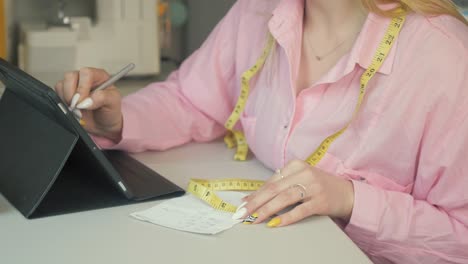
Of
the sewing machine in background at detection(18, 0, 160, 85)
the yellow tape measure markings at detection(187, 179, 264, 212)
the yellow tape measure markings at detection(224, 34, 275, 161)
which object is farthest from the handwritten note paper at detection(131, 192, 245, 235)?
the sewing machine in background at detection(18, 0, 160, 85)

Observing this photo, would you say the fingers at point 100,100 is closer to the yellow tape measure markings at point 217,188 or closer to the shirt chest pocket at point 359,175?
the yellow tape measure markings at point 217,188

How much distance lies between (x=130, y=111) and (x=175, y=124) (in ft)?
0.37

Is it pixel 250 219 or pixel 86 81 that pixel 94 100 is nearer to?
pixel 86 81

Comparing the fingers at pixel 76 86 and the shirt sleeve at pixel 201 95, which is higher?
the fingers at pixel 76 86

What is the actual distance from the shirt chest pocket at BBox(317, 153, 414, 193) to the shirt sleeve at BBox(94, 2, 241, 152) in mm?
375

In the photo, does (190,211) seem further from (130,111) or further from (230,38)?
(230,38)

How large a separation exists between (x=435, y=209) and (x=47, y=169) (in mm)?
644

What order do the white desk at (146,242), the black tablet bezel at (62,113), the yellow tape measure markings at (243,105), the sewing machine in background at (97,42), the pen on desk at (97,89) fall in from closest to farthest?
1. the white desk at (146,242)
2. the black tablet bezel at (62,113)
3. the pen on desk at (97,89)
4. the yellow tape measure markings at (243,105)
5. the sewing machine in background at (97,42)

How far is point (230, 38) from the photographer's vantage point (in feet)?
4.97

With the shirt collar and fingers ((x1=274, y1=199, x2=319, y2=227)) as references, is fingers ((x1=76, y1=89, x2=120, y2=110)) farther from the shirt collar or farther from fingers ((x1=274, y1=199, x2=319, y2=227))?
fingers ((x1=274, y1=199, x2=319, y2=227))

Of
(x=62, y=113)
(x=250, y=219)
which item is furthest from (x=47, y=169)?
(x=250, y=219)

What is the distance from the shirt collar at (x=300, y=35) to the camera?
1199mm

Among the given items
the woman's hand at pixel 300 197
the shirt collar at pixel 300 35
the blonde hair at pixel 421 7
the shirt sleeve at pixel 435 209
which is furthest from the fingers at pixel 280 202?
the blonde hair at pixel 421 7

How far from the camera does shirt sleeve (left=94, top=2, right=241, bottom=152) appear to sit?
1.49 meters
